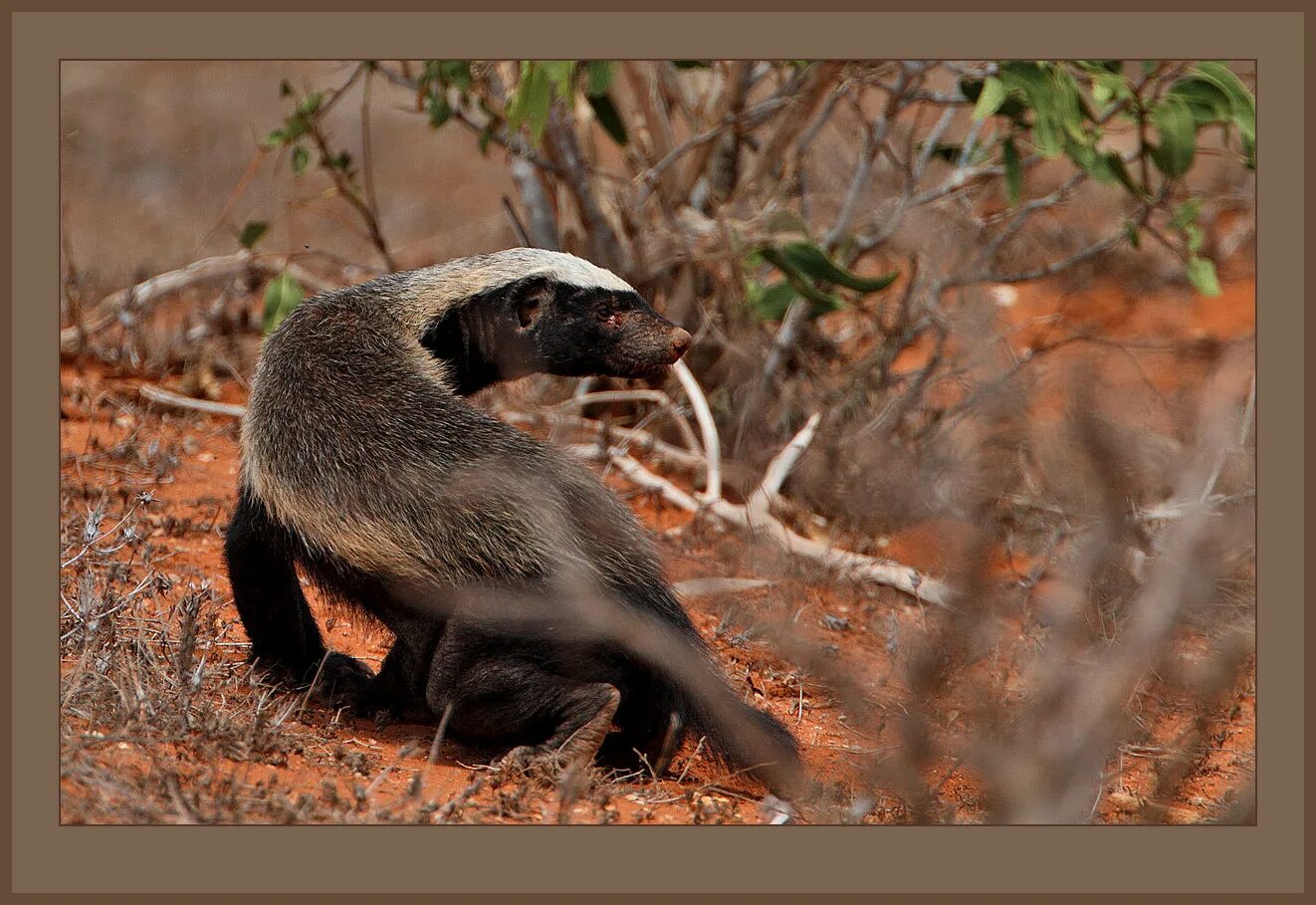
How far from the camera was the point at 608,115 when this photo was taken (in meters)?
7.21

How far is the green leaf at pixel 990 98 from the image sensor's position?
5.79 m

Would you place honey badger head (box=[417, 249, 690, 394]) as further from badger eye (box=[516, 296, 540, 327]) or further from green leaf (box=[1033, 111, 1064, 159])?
green leaf (box=[1033, 111, 1064, 159])

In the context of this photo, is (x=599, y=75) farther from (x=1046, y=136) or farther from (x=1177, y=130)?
(x=1177, y=130)

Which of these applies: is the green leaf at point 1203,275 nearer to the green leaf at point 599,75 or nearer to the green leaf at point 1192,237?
the green leaf at point 1192,237

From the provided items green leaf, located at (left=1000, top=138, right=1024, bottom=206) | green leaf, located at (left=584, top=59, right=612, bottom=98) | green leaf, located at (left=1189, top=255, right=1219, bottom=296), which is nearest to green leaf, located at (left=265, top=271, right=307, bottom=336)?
green leaf, located at (left=584, top=59, right=612, bottom=98)

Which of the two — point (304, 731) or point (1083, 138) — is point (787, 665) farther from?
point (1083, 138)

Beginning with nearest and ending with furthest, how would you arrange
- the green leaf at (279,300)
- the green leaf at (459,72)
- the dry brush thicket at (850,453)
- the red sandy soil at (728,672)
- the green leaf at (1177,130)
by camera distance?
the dry brush thicket at (850,453) < the red sandy soil at (728,672) < the green leaf at (1177,130) < the green leaf at (279,300) < the green leaf at (459,72)

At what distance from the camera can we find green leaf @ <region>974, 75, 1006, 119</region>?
579 cm

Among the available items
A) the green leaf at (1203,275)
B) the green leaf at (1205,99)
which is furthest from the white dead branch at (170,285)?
the green leaf at (1203,275)

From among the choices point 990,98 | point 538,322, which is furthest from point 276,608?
point 990,98

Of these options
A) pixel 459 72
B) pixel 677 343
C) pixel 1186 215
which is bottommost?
pixel 677 343

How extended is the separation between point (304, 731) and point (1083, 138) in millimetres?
4447

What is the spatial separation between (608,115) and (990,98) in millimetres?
2136

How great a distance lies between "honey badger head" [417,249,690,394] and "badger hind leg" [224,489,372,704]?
80 cm
